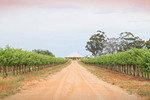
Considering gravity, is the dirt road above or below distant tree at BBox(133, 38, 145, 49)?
below

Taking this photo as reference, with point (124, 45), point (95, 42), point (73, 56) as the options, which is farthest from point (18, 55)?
point (73, 56)

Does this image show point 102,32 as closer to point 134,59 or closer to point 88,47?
point 88,47

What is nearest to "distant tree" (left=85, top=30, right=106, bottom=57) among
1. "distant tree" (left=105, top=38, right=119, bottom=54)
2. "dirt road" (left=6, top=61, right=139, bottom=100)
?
"distant tree" (left=105, top=38, right=119, bottom=54)

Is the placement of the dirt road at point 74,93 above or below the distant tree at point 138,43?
below

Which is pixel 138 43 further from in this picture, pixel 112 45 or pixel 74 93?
pixel 74 93

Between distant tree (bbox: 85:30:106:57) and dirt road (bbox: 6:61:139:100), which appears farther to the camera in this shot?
distant tree (bbox: 85:30:106:57)

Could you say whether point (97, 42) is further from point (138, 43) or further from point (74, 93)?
point (74, 93)

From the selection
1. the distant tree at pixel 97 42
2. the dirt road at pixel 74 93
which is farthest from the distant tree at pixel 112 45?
the dirt road at pixel 74 93

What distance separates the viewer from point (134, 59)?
2228cm

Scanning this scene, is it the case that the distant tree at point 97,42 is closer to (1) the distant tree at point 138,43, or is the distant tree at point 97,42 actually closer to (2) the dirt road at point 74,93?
(1) the distant tree at point 138,43

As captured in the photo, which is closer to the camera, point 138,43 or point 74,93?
point 74,93

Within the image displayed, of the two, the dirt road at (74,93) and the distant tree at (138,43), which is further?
the distant tree at (138,43)

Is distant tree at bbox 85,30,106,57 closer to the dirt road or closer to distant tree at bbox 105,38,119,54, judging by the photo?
distant tree at bbox 105,38,119,54

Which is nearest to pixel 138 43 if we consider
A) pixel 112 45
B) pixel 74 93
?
pixel 112 45
